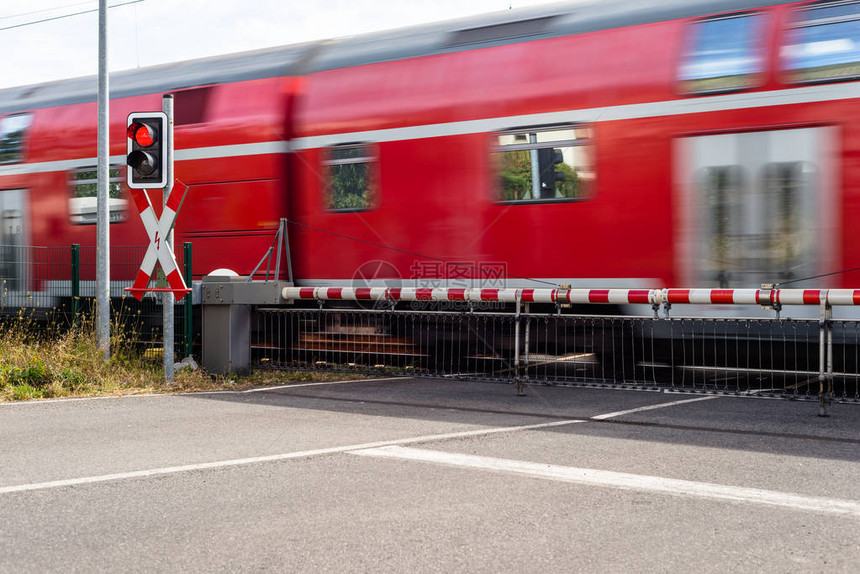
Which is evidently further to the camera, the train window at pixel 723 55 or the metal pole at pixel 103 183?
the metal pole at pixel 103 183

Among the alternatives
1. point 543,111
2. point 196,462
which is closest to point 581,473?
point 196,462

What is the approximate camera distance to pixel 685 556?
382 cm

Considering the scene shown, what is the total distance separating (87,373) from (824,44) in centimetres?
852

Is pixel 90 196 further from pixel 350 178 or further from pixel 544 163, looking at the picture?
pixel 544 163

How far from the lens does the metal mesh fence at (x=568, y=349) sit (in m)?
8.62

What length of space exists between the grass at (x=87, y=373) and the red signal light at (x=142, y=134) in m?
2.54

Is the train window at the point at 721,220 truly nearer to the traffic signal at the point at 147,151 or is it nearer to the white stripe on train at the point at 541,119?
the white stripe on train at the point at 541,119

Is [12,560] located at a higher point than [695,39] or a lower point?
lower

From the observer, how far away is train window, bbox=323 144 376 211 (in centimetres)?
1146

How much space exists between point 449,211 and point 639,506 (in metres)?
6.65

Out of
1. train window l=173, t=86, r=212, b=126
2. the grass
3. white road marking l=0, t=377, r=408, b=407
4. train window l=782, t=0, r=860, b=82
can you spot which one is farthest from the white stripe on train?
white road marking l=0, t=377, r=408, b=407

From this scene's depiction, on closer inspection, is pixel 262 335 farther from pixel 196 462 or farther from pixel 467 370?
pixel 196 462

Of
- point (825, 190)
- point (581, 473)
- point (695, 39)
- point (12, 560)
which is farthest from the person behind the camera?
point (695, 39)

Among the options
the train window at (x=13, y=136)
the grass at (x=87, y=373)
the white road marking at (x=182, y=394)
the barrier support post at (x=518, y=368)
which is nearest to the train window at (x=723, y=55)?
the barrier support post at (x=518, y=368)
